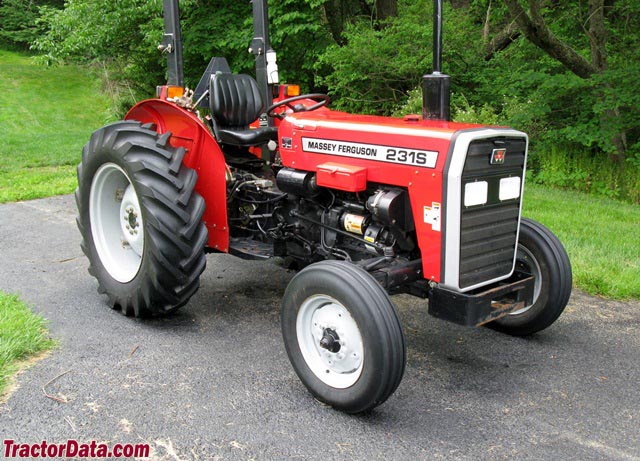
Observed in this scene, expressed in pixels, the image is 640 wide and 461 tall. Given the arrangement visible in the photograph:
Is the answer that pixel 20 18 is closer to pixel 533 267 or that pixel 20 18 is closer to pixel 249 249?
pixel 249 249

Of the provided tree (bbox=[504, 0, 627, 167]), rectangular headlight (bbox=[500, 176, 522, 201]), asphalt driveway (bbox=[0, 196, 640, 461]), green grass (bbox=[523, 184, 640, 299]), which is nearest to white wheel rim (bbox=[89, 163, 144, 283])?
asphalt driveway (bbox=[0, 196, 640, 461])

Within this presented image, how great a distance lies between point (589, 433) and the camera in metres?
2.90

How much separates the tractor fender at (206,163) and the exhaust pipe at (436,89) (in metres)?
1.38

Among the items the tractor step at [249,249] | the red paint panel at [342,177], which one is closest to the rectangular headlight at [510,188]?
the red paint panel at [342,177]

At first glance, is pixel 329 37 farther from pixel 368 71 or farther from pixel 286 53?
pixel 368 71

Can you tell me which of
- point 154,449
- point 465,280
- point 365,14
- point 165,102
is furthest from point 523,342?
point 365,14

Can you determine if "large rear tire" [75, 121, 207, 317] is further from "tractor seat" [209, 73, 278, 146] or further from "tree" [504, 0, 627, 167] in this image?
"tree" [504, 0, 627, 167]

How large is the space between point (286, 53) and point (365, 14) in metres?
2.56

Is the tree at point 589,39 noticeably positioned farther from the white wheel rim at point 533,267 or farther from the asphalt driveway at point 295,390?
the white wheel rim at point 533,267

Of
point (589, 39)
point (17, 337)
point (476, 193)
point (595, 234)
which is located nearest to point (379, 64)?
point (589, 39)

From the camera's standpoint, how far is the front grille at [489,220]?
10.4 feet

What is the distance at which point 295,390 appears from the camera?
330 cm

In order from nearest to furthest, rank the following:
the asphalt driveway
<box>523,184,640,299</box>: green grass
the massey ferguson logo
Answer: the asphalt driveway → the massey ferguson logo → <box>523,184,640,299</box>: green grass

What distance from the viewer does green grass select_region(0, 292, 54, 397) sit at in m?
3.44
